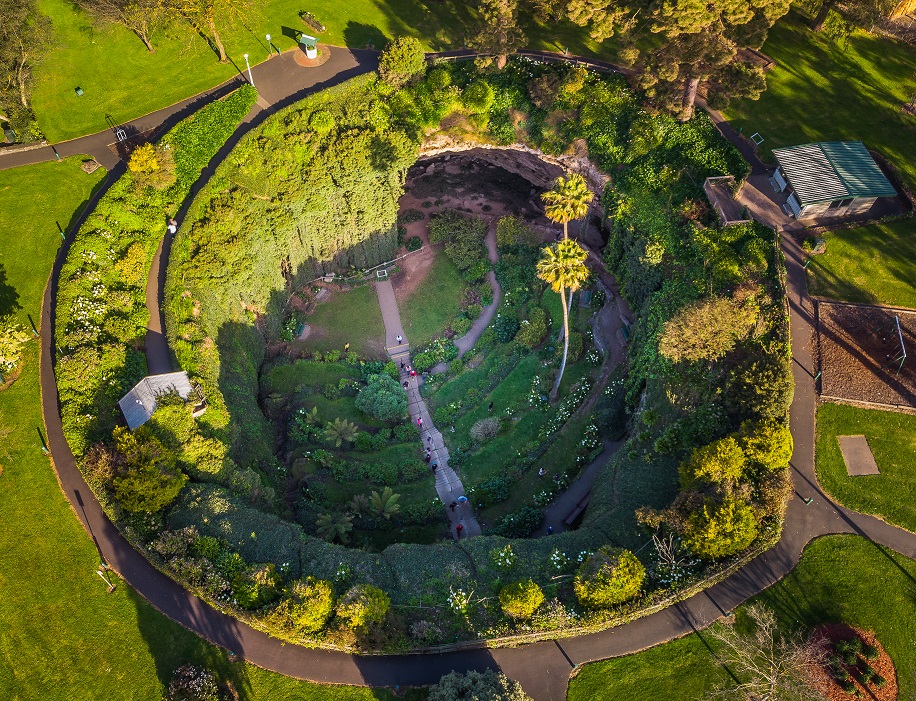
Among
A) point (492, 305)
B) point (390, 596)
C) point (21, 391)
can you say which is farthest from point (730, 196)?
point (21, 391)

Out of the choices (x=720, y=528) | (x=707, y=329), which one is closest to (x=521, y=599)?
(x=720, y=528)

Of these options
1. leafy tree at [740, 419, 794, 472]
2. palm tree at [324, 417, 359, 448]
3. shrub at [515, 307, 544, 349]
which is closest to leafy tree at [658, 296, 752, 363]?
leafy tree at [740, 419, 794, 472]

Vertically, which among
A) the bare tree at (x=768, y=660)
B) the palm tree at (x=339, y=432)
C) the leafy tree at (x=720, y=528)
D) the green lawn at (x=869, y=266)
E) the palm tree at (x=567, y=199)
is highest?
the palm tree at (x=567, y=199)

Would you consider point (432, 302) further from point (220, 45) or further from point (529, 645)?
point (529, 645)

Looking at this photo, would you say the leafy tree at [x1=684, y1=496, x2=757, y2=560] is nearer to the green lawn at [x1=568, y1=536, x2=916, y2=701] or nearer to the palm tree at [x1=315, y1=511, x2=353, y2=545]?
the green lawn at [x1=568, y1=536, x2=916, y2=701]

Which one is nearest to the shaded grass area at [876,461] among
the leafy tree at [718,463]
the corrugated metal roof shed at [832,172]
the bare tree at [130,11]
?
the leafy tree at [718,463]

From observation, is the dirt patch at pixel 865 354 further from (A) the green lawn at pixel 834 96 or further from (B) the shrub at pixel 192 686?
(B) the shrub at pixel 192 686
